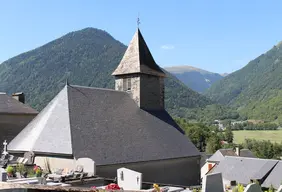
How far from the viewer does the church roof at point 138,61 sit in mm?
28141

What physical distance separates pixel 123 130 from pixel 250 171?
943 inches

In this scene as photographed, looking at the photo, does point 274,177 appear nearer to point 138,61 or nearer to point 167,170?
point 167,170

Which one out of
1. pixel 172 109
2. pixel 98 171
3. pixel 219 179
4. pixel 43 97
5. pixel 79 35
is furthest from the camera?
pixel 79 35

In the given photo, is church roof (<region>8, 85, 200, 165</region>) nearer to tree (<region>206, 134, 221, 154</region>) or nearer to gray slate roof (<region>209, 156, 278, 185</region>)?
gray slate roof (<region>209, 156, 278, 185</region>)

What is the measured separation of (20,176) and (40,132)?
5388mm

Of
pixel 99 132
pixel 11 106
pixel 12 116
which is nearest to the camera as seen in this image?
pixel 99 132

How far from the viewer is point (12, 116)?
2902 cm

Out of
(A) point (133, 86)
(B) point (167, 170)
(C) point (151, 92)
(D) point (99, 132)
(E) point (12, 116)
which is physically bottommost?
(B) point (167, 170)

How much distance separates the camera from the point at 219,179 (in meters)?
9.59

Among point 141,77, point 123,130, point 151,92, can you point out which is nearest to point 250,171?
point 151,92

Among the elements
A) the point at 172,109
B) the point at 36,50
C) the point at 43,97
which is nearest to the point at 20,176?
the point at 43,97

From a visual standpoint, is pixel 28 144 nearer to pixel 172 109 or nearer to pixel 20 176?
pixel 20 176

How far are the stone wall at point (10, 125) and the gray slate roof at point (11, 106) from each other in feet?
1.12

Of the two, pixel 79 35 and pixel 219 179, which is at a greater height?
pixel 79 35
